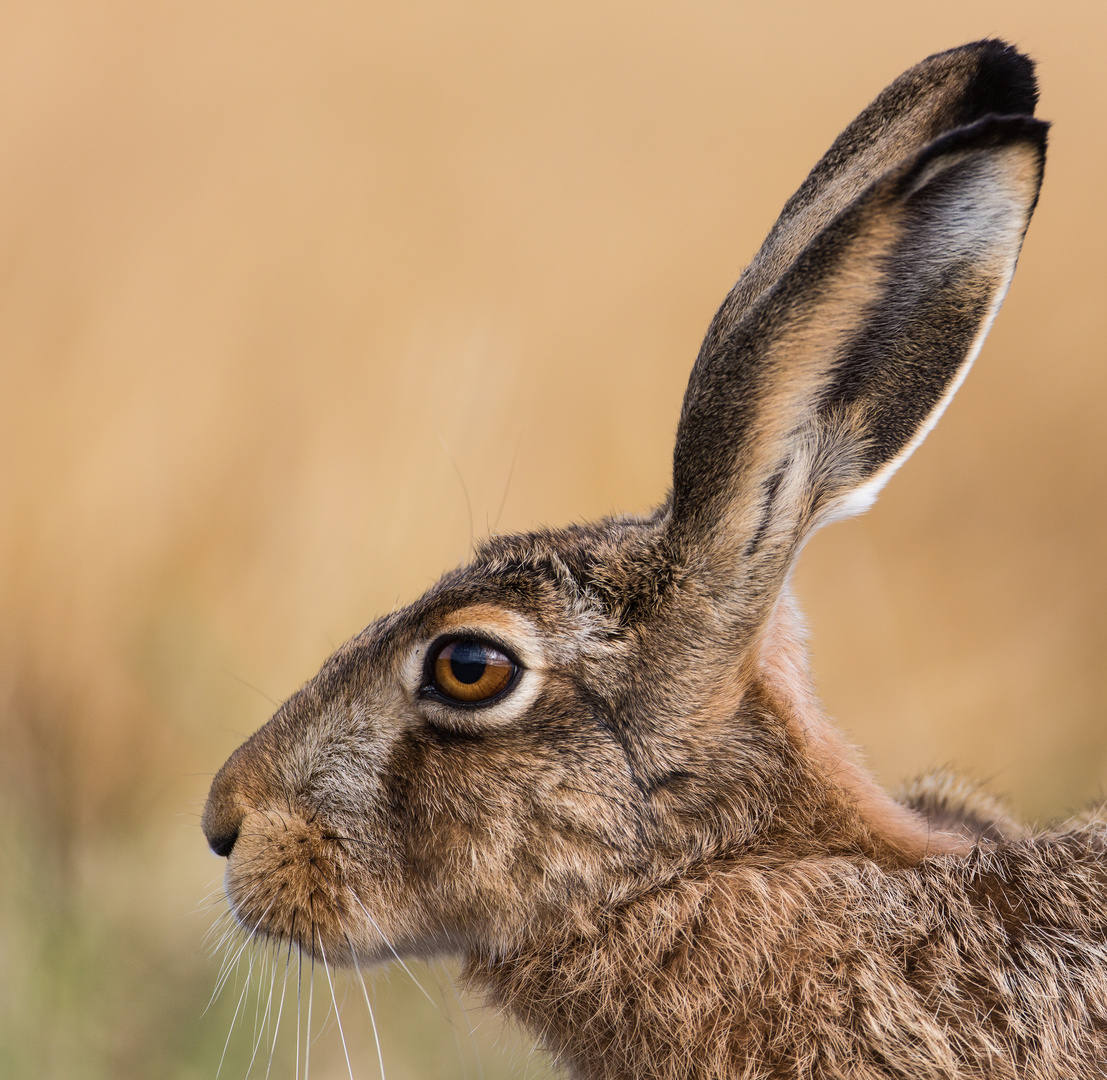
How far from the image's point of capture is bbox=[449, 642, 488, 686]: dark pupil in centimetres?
285

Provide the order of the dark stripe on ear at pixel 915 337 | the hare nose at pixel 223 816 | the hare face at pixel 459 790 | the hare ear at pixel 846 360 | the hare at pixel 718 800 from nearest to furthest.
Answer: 1. the hare ear at pixel 846 360
2. the dark stripe on ear at pixel 915 337
3. the hare at pixel 718 800
4. the hare face at pixel 459 790
5. the hare nose at pixel 223 816

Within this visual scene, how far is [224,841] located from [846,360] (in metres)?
1.74

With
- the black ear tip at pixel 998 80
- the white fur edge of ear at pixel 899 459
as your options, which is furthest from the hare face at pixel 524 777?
the black ear tip at pixel 998 80

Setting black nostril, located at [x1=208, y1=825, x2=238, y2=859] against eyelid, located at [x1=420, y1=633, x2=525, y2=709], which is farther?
black nostril, located at [x1=208, y1=825, x2=238, y2=859]

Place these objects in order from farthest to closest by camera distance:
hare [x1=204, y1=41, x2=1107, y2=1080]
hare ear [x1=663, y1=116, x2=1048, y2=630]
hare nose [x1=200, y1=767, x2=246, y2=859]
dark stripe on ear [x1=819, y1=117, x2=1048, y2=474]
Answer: hare nose [x1=200, y1=767, x2=246, y2=859] < hare [x1=204, y1=41, x2=1107, y2=1080] < dark stripe on ear [x1=819, y1=117, x2=1048, y2=474] < hare ear [x1=663, y1=116, x2=1048, y2=630]

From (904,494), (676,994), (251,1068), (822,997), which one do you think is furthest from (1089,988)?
(904,494)

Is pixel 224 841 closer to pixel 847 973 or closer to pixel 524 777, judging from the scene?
pixel 524 777

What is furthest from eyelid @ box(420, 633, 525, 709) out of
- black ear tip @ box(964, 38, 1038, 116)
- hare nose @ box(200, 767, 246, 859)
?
black ear tip @ box(964, 38, 1038, 116)

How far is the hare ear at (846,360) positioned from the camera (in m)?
2.38

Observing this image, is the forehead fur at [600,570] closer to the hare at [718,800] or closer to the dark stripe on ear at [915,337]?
the hare at [718,800]

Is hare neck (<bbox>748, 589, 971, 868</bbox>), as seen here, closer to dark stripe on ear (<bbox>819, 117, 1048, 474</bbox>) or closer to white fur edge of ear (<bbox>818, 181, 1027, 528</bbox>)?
white fur edge of ear (<bbox>818, 181, 1027, 528</bbox>)

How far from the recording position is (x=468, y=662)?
2850mm

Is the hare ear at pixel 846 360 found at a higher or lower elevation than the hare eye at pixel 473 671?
higher

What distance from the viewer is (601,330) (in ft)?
20.0
